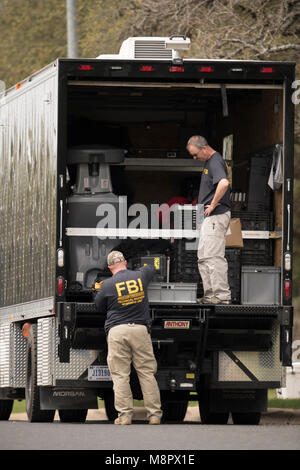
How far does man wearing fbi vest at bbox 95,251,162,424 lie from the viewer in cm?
1289

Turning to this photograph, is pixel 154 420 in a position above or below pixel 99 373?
below

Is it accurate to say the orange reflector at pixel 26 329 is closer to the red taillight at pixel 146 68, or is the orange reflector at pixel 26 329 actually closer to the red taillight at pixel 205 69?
the red taillight at pixel 146 68

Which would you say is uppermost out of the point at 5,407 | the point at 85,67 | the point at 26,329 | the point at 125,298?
the point at 85,67

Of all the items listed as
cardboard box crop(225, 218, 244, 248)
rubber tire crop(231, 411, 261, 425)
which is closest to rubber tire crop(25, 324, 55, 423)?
rubber tire crop(231, 411, 261, 425)

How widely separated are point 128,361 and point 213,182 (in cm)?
198

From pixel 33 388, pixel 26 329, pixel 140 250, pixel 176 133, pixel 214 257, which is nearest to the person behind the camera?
pixel 214 257

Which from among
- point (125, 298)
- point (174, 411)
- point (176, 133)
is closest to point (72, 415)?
point (174, 411)

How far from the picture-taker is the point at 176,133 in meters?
15.9

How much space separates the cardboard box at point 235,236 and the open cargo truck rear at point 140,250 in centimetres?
7

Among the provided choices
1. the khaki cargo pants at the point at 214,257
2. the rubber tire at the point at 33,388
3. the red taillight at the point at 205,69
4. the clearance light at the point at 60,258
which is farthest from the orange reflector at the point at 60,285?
the red taillight at the point at 205,69

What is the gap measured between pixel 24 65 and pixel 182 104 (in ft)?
44.3

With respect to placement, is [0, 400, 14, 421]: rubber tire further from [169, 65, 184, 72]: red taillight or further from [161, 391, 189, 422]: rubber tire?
[169, 65, 184, 72]: red taillight

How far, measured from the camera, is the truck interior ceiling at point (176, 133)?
13812 millimetres

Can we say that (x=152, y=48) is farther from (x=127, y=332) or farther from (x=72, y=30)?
(x=72, y=30)
